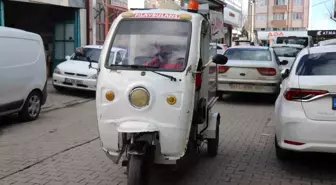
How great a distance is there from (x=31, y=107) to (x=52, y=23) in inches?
400

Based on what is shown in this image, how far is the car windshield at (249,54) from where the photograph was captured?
12344mm

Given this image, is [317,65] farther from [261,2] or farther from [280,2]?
[261,2]

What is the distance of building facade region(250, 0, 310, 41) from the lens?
83.1 meters

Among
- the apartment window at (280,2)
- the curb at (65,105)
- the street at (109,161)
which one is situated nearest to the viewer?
the street at (109,161)

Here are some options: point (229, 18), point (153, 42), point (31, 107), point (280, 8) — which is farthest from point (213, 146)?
point (280, 8)

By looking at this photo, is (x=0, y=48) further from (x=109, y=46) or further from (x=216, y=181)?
(x=216, y=181)

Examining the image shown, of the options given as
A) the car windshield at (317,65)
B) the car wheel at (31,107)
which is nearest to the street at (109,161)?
the car wheel at (31,107)

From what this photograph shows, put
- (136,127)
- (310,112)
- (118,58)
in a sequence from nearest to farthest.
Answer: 1. (136,127)
2. (118,58)
3. (310,112)

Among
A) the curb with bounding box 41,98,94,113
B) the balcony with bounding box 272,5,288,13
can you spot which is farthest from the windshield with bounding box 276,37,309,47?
the balcony with bounding box 272,5,288,13

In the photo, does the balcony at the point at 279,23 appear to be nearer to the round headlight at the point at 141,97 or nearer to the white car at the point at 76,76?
the white car at the point at 76,76

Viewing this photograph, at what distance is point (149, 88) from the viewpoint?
174 inches

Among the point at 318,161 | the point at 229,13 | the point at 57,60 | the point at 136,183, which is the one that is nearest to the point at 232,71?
the point at 318,161

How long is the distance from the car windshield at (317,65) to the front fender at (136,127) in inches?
84.4

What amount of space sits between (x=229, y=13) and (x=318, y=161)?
42.0 meters
